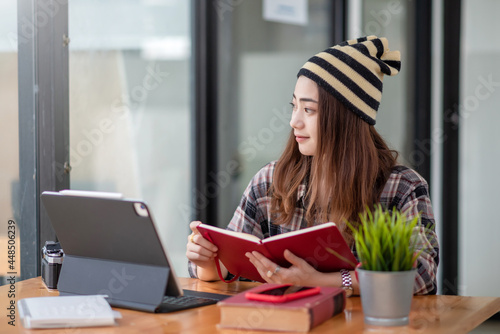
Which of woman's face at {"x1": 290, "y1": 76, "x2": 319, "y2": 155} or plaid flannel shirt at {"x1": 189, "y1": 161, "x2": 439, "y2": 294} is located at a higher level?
woman's face at {"x1": 290, "y1": 76, "x2": 319, "y2": 155}

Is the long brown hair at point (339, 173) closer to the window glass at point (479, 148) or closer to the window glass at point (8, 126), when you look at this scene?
the window glass at point (8, 126)

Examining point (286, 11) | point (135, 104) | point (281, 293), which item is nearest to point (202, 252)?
point (281, 293)

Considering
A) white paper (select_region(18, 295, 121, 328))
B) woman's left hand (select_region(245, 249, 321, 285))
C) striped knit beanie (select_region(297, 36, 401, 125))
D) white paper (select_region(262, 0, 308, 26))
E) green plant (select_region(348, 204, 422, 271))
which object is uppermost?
white paper (select_region(262, 0, 308, 26))

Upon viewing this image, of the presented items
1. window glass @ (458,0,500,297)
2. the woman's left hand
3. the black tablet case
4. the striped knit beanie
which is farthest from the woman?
window glass @ (458,0,500,297)

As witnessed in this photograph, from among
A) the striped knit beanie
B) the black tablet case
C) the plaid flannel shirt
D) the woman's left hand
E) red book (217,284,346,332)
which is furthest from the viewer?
the striped knit beanie

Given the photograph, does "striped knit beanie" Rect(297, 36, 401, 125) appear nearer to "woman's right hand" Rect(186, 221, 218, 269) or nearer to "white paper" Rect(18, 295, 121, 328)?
"woman's right hand" Rect(186, 221, 218, 269)

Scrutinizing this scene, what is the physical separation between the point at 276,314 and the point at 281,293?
83 millimetres

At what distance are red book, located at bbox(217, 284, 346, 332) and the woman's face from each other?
0.74m

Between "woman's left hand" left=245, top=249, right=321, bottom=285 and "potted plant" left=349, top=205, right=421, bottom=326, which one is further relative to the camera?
"woman's left hand" left=245, top=249, right=321, bottom=285

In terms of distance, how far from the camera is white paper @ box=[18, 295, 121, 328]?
1.40m

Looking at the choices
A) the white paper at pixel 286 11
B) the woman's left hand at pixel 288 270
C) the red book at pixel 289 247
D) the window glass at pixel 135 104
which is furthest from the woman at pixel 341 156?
the white paper at pixel 286 11

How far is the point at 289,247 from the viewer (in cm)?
164

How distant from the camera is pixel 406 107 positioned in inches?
169

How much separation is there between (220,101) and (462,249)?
71.7 inches
